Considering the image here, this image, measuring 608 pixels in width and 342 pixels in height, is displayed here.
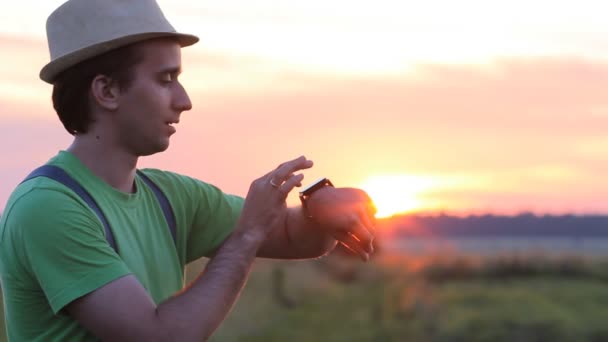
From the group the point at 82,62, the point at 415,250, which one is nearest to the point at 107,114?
the point at 82,62

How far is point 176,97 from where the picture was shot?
3.32 meters

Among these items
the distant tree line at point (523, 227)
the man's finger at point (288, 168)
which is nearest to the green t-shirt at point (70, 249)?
the man's finger at point (288, 168)

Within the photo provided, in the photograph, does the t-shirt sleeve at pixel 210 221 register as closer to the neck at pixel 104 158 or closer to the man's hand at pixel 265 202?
the neck at pixel 104 158

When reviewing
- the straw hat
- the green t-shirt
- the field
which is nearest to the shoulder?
the green t-shirt

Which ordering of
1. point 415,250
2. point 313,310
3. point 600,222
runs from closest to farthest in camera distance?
1. point 313,310
2. point 415,250
3. point 600,222

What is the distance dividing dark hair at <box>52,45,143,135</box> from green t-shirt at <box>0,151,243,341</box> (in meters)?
0.12

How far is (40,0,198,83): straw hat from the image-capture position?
3359 mm

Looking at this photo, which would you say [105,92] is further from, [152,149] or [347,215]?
[347,215]

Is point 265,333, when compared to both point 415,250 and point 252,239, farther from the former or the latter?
point 252,239

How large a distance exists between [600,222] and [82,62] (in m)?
69.5

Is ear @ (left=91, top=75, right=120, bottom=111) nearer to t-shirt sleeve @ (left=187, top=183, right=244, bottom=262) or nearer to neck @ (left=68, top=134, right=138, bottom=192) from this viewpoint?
neck @ (left=68, top=134, right=138, bottom=192)

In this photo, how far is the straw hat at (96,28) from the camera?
336 cm

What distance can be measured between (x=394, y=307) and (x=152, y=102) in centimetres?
1290

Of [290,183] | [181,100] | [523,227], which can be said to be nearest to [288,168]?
[290,183]
